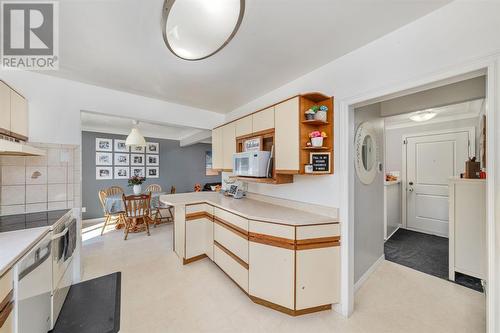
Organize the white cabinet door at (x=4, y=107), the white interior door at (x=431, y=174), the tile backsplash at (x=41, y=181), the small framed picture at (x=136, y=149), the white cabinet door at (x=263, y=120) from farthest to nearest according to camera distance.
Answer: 1. the small framed picture at (x=136, y=149)
2. the white interior door at (x=431, y=174)
3. the white cabinet door at (x=263, y=120)
4. the tile backsplash at (x=41, y=181)
5. the white cabinet door at (x=4, y=107)

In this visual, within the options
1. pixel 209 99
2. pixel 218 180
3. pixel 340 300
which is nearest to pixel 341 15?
pixel 209 99

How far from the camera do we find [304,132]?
1.86 m

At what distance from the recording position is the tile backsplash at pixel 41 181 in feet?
6.55

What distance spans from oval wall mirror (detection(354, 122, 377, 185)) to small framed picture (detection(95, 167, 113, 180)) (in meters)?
5.72

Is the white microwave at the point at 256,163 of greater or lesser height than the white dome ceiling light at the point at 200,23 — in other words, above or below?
below

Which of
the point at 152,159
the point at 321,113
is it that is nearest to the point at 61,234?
the point at 321,113

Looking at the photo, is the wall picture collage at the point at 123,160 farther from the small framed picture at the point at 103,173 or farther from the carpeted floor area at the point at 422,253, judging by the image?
the carpeted floor area at the point at 422,253

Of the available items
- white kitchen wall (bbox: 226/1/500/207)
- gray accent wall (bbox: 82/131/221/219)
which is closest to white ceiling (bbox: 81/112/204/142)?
gray accent wall (bbox: 82/131/221/219)

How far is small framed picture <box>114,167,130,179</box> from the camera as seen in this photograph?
17.0ft

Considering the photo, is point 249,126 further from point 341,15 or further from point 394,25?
point 394,25

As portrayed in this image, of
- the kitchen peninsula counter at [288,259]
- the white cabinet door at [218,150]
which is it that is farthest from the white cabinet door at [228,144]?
the kitchen peninsula counter at [288,259]

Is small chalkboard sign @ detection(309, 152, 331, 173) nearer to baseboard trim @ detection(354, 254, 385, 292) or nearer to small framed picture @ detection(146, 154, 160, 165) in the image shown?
baseboard trim @ detection(354, 254, 385, 292)

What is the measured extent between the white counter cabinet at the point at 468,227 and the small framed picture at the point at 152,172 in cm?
632

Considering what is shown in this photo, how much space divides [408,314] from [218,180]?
20.6 feet
